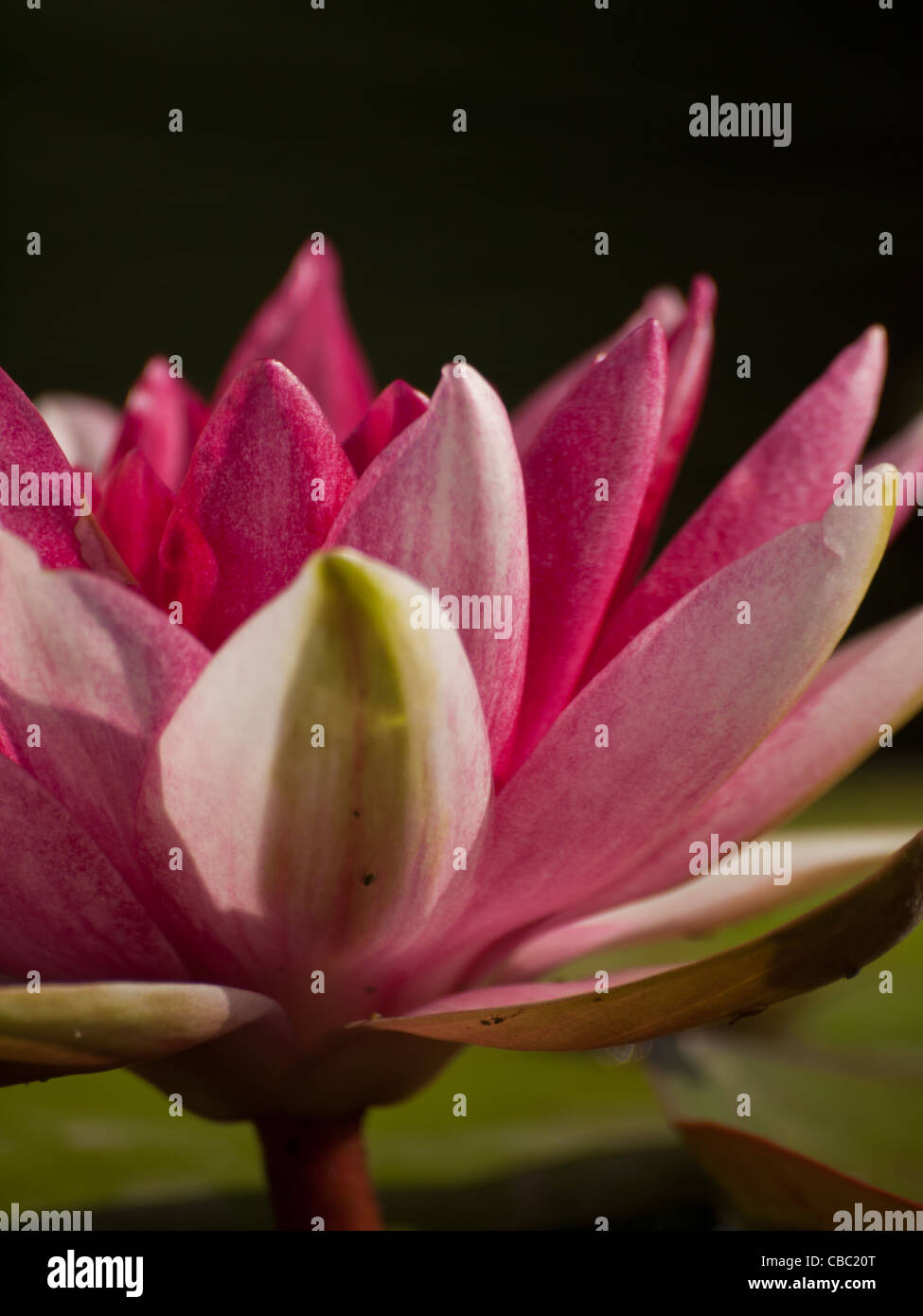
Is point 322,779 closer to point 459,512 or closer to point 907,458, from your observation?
point 459,512

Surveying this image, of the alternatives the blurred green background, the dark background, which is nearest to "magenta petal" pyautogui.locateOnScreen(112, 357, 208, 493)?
the blurred green background

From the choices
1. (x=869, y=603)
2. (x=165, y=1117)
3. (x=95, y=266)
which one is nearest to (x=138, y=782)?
(x=165, y=1117)

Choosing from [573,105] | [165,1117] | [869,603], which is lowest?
[165,1117]

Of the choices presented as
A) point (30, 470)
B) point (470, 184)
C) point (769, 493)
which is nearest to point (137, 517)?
point (30, 470)

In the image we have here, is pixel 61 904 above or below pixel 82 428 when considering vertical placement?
below

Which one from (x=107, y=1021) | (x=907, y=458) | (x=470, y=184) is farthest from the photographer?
(x=470, y=184)
